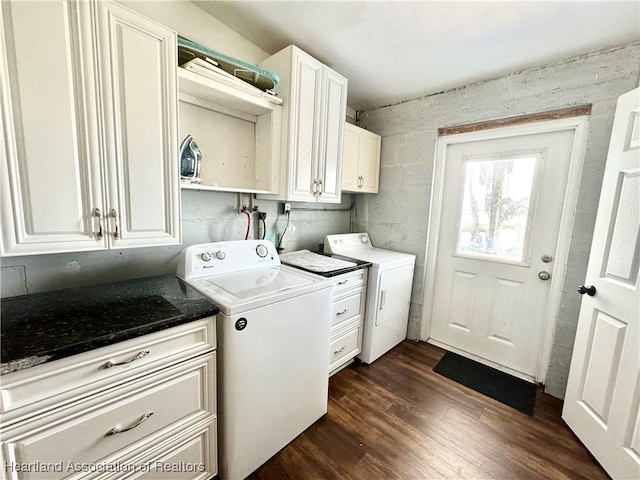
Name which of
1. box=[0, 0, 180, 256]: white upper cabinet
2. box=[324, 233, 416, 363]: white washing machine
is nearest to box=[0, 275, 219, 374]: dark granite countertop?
box=[0, 0, 180, 256]: white upper cabinet

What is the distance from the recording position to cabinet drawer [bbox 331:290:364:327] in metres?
1.95

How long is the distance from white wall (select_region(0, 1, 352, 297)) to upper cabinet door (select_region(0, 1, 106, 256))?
36 cm

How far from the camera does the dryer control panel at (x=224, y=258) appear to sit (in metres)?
1.50

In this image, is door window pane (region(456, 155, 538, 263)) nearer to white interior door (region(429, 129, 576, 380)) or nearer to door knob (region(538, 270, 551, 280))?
white interior door (region(429, 129, 576, 380))

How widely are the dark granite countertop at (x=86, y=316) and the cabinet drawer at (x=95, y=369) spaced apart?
0.04 metres

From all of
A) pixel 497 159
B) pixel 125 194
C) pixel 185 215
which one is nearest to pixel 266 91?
pixel 185 215

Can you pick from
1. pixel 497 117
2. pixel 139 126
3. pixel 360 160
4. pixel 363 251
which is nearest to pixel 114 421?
pixel 139 126

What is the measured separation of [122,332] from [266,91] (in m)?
1.59

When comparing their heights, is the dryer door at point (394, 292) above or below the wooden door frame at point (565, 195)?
below

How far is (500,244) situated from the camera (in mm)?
2236

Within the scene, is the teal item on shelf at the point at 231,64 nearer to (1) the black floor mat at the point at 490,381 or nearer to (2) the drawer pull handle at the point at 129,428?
(2) the drawer pull handle at the point at 129,428

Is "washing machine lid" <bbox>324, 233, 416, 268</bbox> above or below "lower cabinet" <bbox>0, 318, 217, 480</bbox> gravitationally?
above

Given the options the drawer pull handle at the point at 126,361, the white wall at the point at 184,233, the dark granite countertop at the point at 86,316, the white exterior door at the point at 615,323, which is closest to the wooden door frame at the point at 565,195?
the white exterior door at the point at 615,323

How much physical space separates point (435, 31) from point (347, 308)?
75.4 inches
